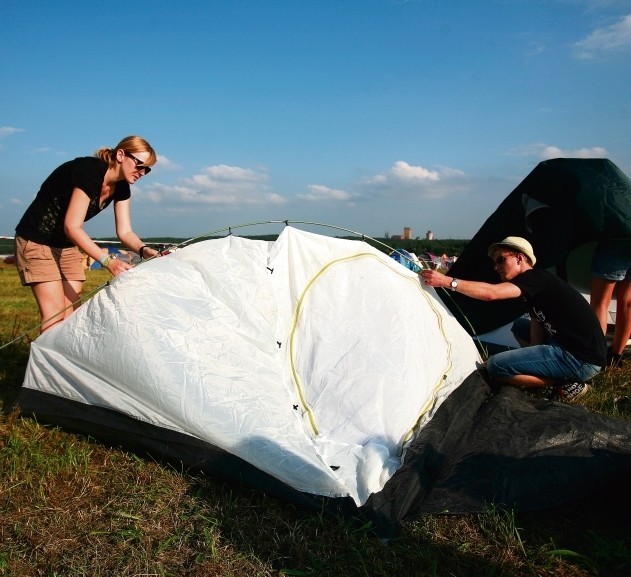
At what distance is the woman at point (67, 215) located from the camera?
3254 millimetres

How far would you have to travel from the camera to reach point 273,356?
3027mm

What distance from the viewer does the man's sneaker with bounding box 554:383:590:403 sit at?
379cm

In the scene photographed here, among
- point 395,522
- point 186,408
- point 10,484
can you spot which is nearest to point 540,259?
point 395,522

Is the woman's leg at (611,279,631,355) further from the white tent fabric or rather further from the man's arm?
the white tent fabric

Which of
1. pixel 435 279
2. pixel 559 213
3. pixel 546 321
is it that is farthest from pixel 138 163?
pixel 559 213

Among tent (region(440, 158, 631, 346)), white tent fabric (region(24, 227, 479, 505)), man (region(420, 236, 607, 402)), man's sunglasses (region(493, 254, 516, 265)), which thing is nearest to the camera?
white tent fabric (region(24, 227, 479, 505))

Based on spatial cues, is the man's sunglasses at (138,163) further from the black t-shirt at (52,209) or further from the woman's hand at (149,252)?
the woman's hand at (149,252)

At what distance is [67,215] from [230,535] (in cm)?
212

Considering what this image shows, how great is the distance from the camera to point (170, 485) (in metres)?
2.60

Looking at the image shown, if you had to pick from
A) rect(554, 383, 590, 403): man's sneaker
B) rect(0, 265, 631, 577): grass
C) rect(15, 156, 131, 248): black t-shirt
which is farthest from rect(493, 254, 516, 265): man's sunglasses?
rect(15, 156, 131, 248): black t-shirt

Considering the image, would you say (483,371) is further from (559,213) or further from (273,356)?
(273,356)

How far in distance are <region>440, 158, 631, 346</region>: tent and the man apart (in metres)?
0.46

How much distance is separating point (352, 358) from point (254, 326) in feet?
1.95

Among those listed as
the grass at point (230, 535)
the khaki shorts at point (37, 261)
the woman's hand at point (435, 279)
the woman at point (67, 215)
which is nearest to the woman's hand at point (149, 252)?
the woman at point (67, 215)
